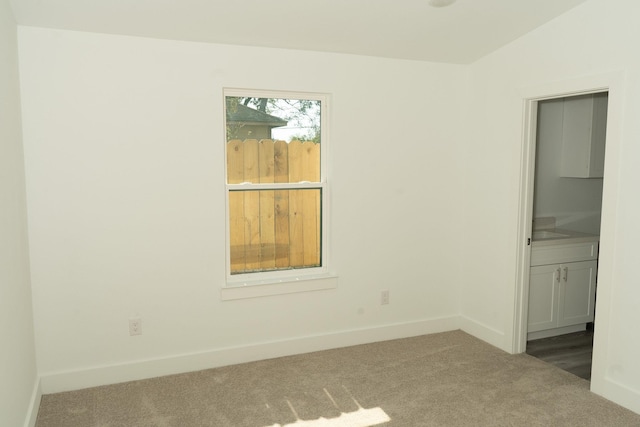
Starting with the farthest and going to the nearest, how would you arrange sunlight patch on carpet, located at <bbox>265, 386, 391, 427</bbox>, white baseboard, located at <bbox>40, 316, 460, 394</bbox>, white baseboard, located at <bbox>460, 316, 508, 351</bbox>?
1. white baseboard, located at <bbox>460, 316, 508, 351</bbox>
2. white baseboard, located at <bbox>40, 316, 460, 394</bbox>
3. sunlight patch on carpet, located at <bbox>265, 386, 391, 427</bbox>

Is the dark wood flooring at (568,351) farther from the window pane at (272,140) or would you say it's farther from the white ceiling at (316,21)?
the white ceiling at (316,21)

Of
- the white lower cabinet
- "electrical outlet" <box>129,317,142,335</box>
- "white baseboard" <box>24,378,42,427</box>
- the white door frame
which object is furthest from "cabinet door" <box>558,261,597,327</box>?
"white baseboard" <box>24,378,42,427</box>

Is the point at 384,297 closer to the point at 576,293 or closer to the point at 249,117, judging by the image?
the point at 576,293

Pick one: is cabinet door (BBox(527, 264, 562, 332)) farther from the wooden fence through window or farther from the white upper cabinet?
the wooden fence through window

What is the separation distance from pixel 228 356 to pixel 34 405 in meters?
→ 1.30

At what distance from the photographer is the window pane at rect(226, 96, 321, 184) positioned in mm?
3783

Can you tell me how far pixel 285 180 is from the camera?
3998 millimetres

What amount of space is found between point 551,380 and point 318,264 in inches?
75.3

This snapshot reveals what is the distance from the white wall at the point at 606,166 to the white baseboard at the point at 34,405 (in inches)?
134

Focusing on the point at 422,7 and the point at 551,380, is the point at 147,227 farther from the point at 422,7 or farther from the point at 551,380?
the point at 551,380

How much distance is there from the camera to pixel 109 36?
3.27m

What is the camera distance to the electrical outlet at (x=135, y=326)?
3504 mm

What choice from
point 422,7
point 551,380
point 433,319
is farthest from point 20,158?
point 551,380

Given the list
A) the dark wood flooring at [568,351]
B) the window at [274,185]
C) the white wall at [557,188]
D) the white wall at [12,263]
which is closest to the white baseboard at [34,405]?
the white wall at [12,263]
